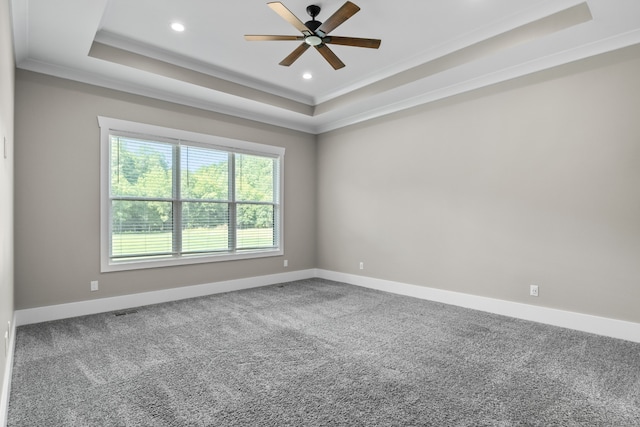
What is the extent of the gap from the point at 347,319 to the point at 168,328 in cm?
188

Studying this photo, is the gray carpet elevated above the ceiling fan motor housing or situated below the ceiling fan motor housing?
below

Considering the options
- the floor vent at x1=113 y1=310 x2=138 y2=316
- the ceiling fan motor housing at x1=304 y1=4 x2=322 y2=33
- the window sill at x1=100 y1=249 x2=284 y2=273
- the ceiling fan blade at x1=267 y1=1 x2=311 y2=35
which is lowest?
the floor vent at x1=113 y1=310 x2=138 y2=316

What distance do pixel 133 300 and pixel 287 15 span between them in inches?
146

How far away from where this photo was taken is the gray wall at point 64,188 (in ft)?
11.8

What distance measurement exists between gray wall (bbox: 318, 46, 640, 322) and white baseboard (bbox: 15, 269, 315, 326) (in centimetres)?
182

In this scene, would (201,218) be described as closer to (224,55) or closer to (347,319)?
(224,55)

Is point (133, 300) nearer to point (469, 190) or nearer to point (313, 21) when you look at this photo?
point (313, 21)

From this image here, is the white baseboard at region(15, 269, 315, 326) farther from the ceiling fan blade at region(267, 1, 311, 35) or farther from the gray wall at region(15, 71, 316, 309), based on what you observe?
the ceiling fan blade at region(267, 1, 311, 35)

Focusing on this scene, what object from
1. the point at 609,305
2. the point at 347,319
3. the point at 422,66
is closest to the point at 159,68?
the point at 422,66

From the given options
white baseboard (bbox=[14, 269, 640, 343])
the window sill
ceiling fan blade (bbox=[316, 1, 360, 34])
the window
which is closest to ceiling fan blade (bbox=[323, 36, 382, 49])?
ceiling fan blade (bbox=[316, 1, 360, 34])

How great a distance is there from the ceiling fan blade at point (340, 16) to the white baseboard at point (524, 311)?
136 inches

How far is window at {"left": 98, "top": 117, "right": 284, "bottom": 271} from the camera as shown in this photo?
4211 mm

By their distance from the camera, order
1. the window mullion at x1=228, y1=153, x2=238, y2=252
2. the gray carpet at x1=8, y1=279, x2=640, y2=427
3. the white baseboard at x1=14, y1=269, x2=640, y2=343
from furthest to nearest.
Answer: the window mullion at x1=228, y1=153, x2=238, y2=252
the white baseboard at x1=14, y1=269, x2=640, y2=343
the gray carpet at x1=8, y1=279, x2=640, y2=427

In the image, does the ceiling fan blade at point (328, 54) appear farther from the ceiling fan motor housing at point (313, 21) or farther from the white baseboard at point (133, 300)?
the white baseboard at point (133, 300)
